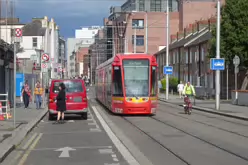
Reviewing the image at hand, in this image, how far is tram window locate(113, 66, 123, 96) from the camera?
25547 mm

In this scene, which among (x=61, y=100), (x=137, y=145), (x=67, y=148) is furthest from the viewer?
(x=61, y=100)

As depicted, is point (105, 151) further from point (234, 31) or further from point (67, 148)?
point (234, 31)

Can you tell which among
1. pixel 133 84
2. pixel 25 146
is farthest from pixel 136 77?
pixel 25 146

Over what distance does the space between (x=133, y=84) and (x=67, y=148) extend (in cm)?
1219

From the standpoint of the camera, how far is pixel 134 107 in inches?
997

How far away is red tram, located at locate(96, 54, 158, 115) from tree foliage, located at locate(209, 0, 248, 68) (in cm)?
1919

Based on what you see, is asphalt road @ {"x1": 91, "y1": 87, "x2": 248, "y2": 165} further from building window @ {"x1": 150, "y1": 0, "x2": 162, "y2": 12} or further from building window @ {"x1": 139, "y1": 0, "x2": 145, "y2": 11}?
building window @ {"x1": 150, "y1": 0, "x2": 162, "y2": 12}

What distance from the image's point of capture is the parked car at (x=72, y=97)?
23.6 metres

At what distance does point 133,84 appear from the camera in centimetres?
2564

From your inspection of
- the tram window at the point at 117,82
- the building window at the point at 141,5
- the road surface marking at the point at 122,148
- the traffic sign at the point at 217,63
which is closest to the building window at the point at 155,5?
the building window at the point at 141,5

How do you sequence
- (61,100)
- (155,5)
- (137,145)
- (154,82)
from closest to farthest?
(137,145)
(61,100)
(154,82)
(155,5)

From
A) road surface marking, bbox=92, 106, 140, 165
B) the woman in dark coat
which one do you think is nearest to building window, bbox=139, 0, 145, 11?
the woman in dark coat

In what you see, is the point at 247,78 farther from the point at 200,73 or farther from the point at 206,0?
the point at 206,0

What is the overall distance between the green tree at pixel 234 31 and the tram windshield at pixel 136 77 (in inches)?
757
